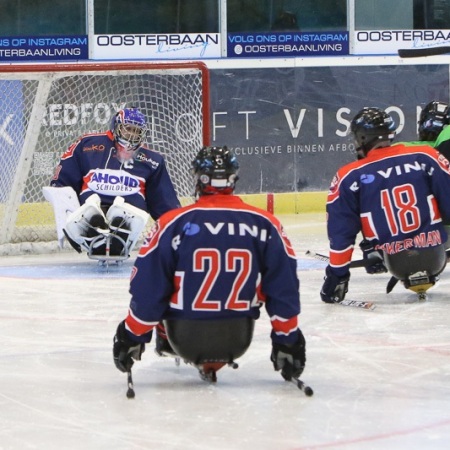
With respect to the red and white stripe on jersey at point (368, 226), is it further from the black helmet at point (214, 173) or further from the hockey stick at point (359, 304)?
the black helmet at point (214, 173)

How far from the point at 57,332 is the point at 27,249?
9.02ft

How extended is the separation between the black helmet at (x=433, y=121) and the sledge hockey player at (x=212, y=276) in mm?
3037

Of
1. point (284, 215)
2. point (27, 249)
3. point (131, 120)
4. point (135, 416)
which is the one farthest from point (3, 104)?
point (135, 416)

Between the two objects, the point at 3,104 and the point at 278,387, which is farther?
the point at 3,104

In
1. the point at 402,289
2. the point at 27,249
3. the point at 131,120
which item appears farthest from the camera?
the point at 27,249

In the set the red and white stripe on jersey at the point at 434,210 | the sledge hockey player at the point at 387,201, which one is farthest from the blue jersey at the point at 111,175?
the red and white stripe on jersey at the point at 434,210

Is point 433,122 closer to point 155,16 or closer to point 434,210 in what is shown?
point 434,210

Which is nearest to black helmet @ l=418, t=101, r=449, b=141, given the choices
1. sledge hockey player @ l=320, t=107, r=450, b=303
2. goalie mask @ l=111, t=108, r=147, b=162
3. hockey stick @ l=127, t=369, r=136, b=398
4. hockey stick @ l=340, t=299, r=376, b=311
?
sledge hockey player @ l=320, t=107, r=450, b=303

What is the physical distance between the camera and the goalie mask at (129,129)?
23.1 feet

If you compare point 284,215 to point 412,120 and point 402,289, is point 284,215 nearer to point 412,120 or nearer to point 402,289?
point 412,120

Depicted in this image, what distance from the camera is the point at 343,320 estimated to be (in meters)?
5.70

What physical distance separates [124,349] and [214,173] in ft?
2.00

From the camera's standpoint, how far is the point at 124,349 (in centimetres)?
408

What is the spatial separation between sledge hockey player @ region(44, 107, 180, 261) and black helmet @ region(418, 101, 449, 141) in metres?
1.44
